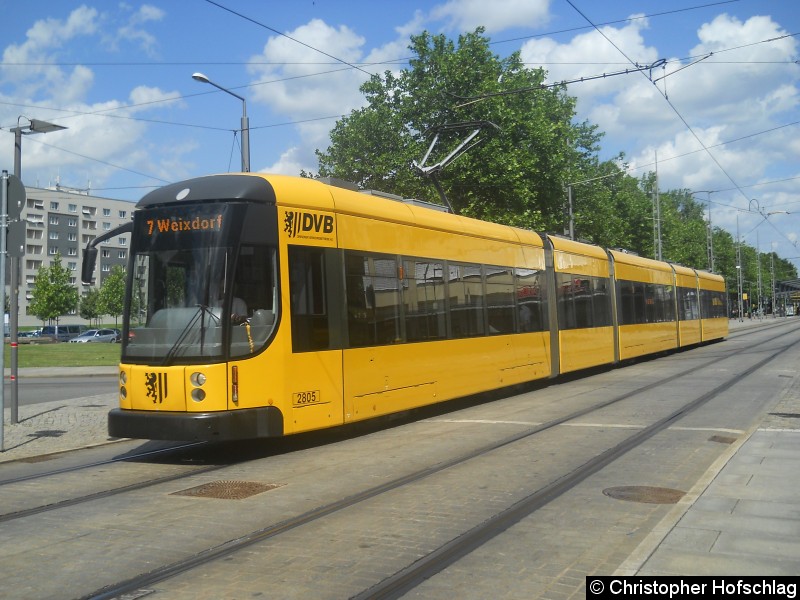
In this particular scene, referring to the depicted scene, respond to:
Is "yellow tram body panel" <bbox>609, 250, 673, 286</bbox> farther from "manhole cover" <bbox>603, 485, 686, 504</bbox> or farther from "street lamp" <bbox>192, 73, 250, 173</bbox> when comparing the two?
"manhole cover" <bbox>603, 485, 686, 504</bbox>

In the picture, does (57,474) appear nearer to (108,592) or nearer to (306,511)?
(306,511)

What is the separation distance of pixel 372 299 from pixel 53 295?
73615 mm

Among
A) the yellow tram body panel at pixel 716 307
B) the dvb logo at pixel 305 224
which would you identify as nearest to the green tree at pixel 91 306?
the yellow tram body panel at pixel 716 307

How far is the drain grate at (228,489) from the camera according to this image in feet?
25.3

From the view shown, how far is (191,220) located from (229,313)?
1.27 metres

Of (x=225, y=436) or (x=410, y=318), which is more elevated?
(x=410, y=318)

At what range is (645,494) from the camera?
7.31 metres

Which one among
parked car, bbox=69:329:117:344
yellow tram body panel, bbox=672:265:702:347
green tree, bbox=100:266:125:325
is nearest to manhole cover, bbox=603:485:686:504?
yellow tram body panel, bbox=672:265:702:347

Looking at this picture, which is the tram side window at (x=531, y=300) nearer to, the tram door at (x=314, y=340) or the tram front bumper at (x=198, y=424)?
the tram door at (x=314, y=340)

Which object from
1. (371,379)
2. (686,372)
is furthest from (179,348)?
(686,372)

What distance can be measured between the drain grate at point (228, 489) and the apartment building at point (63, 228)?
93.8 meters

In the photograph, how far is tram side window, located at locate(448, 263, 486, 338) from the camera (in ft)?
46.1

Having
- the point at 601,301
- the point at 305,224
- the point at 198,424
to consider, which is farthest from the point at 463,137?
the point at 198,424

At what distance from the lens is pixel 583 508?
6848 millimetres
